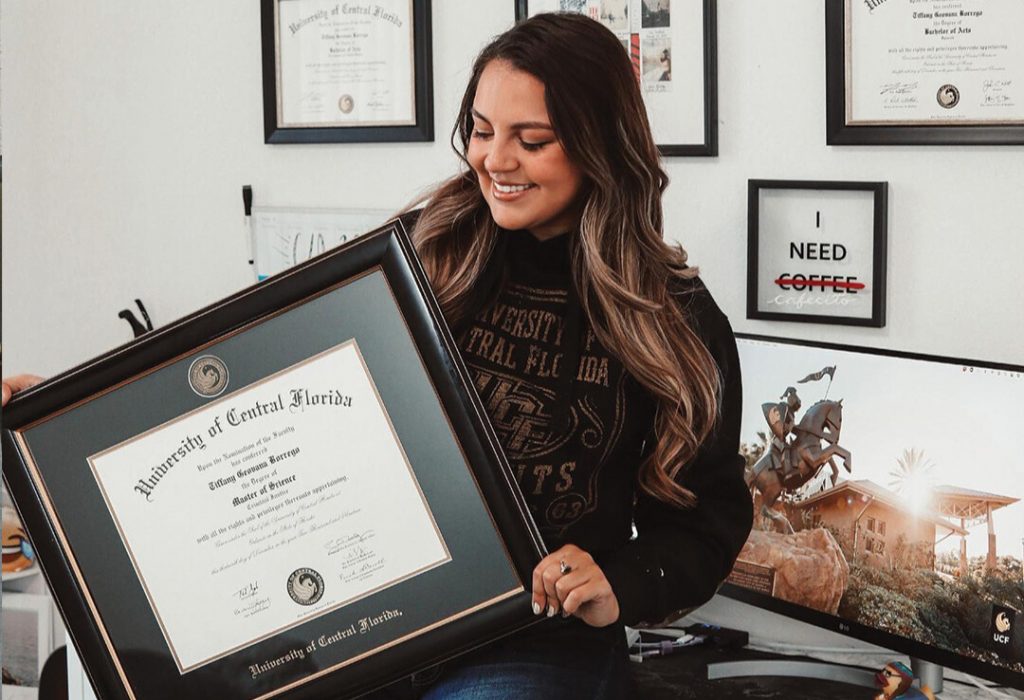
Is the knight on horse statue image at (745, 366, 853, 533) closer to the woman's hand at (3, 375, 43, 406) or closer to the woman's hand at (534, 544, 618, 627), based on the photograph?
the woman's hand at (534, 544, 618, 627)

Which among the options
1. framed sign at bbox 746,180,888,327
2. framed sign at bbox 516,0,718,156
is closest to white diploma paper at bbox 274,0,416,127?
framed sign at bbox 516,0,718,156

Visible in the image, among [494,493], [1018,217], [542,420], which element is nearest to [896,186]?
[1018,217]

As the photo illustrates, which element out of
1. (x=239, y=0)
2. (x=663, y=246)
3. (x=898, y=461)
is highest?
(x=239, y=0)

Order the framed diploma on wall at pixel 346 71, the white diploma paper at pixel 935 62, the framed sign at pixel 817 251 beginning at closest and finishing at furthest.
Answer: the white diploma paper at pixel 935 62
the framed sign at pixel 817 251
the framed diploma on wall at pixel 346 71

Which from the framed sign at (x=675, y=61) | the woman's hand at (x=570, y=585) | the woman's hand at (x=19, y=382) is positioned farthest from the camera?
the framed sign at (x=675, y=61)

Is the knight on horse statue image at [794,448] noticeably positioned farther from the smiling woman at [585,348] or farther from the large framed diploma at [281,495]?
the large framed diploma at [281,495]

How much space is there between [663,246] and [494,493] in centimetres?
36

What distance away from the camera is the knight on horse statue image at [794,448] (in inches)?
71.7

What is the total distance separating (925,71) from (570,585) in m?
1.07

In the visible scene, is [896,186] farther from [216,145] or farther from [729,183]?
[216,145]

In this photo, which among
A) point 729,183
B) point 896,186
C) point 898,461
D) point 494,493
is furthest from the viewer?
point 729,183

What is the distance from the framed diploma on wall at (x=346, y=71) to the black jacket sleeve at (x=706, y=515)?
110cm

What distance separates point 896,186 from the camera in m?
1.88
